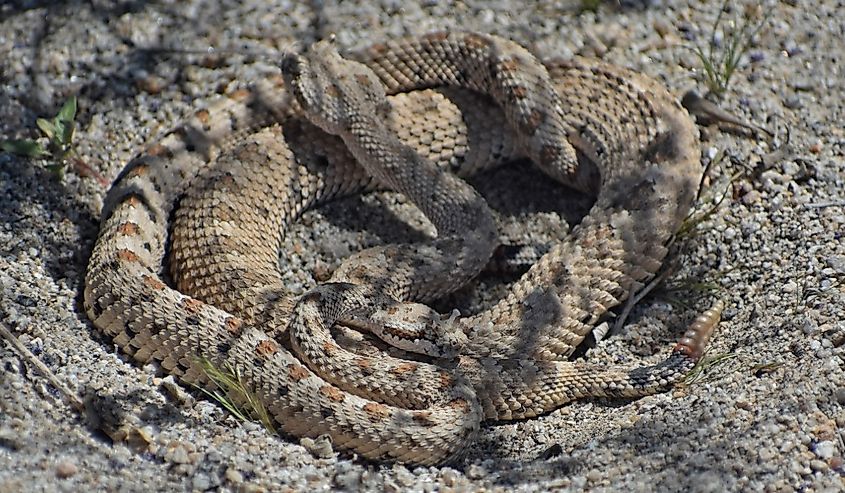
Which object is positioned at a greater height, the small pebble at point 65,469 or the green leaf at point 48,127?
the green leaf at point 48,127

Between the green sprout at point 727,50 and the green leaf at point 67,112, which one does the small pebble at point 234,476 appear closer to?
the green leaf at point 67,112

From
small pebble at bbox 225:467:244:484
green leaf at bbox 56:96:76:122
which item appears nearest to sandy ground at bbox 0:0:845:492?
small pebble at bbox 225:467:244:484

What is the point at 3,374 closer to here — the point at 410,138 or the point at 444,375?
the point at 444,375

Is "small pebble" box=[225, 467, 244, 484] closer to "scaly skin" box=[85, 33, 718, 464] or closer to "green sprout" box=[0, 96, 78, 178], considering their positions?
"scaly skin" box=[85, 33, 718, 464]

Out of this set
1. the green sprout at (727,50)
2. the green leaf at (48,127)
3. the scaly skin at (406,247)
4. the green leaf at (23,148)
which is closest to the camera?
the scaly skin at (406,247)

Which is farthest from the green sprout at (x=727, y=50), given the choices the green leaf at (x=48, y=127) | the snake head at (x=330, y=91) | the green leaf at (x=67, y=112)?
the green leaf at (x=48, y=127)

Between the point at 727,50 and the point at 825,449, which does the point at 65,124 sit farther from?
the point at 825,449
